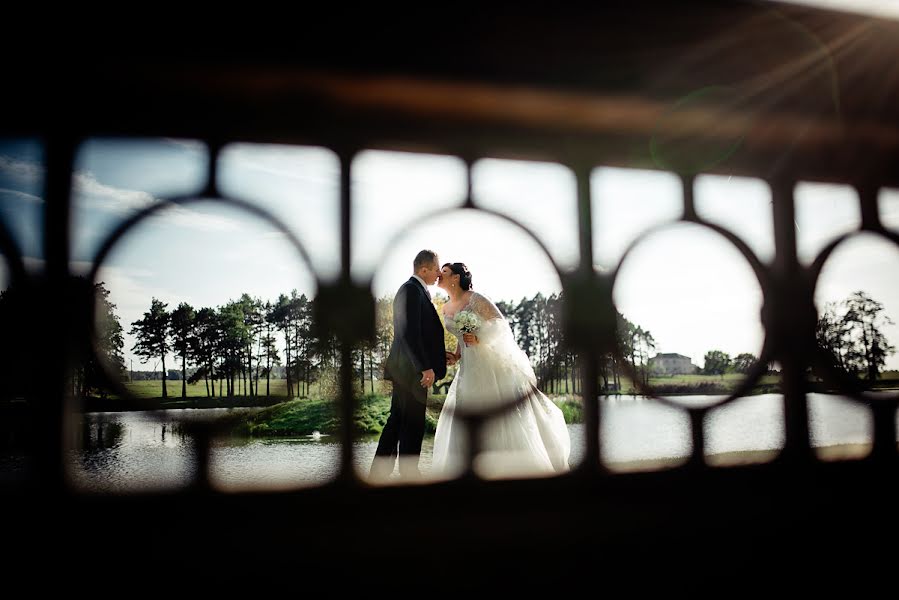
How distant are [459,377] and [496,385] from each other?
0.84 ft

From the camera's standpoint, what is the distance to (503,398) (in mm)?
3756

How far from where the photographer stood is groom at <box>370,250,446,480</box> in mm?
2863

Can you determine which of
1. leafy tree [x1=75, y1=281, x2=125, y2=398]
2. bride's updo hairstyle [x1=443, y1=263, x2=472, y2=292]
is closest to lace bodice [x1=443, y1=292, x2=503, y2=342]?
bride's updo hairstyle [x1=443, y1=263, x2=472, y2=292]

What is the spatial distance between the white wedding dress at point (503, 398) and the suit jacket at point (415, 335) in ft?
2.81

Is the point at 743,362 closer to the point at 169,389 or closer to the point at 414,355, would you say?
the point at 414,355

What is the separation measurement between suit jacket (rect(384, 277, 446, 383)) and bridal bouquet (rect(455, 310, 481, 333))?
0.97 m

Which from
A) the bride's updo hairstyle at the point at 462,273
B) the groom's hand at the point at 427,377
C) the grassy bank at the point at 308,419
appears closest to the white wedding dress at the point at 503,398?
the bride's updo hairstyle at the point at 462,273

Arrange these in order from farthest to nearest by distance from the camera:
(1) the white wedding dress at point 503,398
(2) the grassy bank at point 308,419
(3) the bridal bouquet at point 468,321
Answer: (2) the grassy bank at point 308,419
(3) the bridal bouquet at point 468,321
(1) the white wedding dress at point 503,398

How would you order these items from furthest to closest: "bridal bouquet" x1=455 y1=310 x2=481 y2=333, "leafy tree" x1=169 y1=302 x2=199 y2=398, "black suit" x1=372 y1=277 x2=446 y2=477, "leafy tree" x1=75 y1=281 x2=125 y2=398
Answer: "bridal bouquet" x1=455 y1=310 x2=481 y2=333 < "black suit" x1=372 y1=277 x2=446 y2=477 < "leafy tree" x1=169 y1=302 x2=199 y2=398 < "leafy tree" x1=75 y1=281 x2=125 y2=398

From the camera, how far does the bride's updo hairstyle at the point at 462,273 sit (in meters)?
3.72

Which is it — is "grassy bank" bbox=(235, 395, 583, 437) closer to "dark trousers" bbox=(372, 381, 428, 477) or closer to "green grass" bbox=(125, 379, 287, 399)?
"dark trousers" bbox=(372, 381, 428, 477)

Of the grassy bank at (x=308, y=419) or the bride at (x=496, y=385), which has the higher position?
the bride at (x=496, y=385)

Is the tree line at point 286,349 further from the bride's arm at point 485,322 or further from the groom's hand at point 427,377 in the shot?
the bride's arm at point 485,322

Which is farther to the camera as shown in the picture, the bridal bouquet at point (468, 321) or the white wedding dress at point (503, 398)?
the bridal bouquet at point (468, 321)
